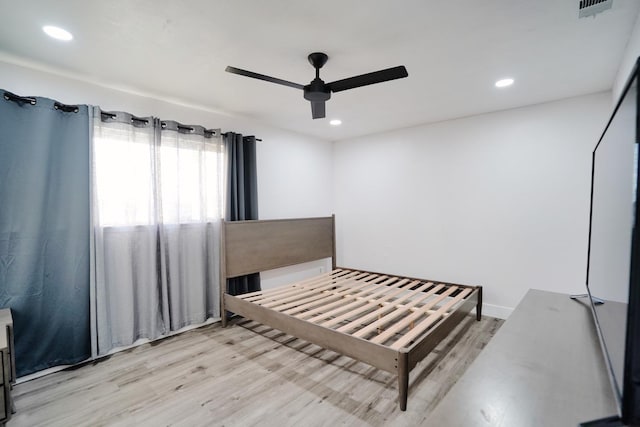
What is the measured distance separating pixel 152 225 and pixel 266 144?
179 centimetres

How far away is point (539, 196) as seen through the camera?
314cm

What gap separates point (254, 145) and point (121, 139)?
1.43 meters

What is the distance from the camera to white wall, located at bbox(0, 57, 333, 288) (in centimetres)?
232

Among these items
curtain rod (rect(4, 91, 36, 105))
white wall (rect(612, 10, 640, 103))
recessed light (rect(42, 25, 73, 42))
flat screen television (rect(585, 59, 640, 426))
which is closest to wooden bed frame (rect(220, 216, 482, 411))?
flat screen television (rect(585, 59, 640, 426))

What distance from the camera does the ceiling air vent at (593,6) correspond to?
1.51 meters

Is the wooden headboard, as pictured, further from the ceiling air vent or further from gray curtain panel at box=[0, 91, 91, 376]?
the ceiling air vent

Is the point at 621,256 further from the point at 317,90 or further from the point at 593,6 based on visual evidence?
the point at 317,90

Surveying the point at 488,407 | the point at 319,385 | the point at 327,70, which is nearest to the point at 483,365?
the point at 488,407

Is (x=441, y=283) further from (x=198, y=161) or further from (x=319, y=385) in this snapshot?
(x=198, y=161)

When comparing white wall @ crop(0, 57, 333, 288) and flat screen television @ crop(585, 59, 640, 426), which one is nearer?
flat screen television @ crop(585, 59, 640, 426)

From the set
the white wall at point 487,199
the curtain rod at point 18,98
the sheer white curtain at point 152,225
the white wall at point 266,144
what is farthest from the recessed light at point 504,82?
the curtain rod at point 18,98

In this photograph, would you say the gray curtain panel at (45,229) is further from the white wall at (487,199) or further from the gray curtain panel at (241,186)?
the white wall at (487,199)

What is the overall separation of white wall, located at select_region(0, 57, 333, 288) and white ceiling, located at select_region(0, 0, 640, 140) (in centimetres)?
12

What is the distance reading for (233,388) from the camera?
216 cm
